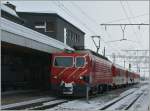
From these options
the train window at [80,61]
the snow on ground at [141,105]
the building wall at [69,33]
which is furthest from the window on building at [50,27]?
the snow on ground at [141,105]

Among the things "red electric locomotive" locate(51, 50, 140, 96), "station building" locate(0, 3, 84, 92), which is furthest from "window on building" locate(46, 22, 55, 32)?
"red electric locomotive" locate(51, 50, 140, 96)

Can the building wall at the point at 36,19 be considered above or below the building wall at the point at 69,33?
above

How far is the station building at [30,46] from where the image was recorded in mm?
22064

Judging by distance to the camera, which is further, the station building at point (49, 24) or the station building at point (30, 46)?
the station building at point (49, 24)

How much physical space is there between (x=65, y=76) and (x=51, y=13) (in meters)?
33.0

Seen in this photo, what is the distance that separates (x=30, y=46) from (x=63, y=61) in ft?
7.52

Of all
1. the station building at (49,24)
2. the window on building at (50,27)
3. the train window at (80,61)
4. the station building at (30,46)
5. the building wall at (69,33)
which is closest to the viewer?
the station building at (30,46)

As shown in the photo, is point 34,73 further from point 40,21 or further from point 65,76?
point 40,21

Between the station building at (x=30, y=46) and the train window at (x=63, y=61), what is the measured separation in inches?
52.4

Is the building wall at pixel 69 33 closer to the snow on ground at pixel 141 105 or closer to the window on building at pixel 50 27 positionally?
the window on building at pixel 50 27

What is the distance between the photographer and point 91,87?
25.3 metres

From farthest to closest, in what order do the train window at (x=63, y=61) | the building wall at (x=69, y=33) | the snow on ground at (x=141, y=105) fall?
the building wall at (x=69, y=33), the train window at (x=63, y=61), the snow on ground at (x=141, y=105)

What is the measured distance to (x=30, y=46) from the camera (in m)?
23.7

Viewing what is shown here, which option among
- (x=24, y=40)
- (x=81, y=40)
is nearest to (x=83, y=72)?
(x=24, y=40)
